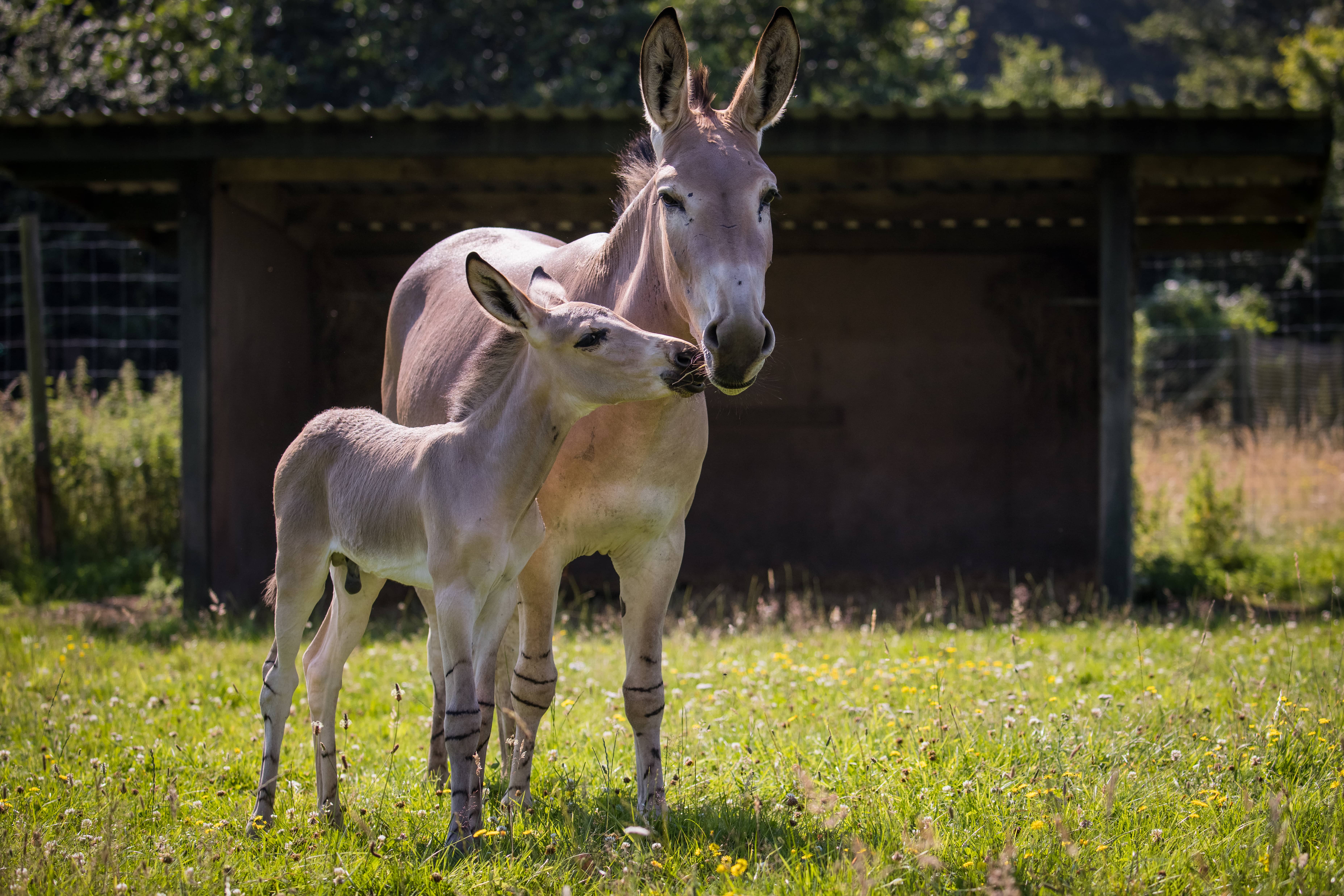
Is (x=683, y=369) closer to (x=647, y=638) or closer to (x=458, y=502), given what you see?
(x=458, y=502)

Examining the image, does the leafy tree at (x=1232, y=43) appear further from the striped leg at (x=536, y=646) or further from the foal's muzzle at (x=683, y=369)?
the foal's muzzle at (x=683, y=369)

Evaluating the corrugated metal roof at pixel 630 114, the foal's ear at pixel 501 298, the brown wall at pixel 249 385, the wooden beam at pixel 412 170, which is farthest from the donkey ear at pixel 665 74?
the brown wall at pixel 249 385

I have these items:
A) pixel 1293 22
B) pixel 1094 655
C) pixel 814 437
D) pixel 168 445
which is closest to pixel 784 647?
pixel 1094 655

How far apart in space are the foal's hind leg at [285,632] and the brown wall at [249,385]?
4434 mm

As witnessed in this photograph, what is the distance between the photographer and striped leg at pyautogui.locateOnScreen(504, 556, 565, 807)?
12.9 ft

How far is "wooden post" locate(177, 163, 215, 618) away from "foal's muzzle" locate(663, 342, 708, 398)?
5.92 metres

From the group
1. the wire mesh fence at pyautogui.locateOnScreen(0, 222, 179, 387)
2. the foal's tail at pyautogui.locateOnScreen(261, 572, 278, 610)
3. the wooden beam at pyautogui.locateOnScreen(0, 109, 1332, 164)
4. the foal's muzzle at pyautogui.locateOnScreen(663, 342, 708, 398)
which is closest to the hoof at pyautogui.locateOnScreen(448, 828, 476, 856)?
the foal's tail at pyautogui.locateOnScreen(261, 572, 278, 610)

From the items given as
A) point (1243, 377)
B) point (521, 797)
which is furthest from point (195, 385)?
point (1243, 377)

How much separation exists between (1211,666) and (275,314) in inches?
305

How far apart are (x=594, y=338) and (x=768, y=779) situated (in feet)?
6.08

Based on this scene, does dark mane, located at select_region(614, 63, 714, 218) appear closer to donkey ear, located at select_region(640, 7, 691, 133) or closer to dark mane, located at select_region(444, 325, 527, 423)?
donkey ear, located at select_region(640, 7, 691, 133)

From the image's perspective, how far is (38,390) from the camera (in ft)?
30.8

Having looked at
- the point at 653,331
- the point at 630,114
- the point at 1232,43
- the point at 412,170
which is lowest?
the point at 653,331

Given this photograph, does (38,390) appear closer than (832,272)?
Yes
